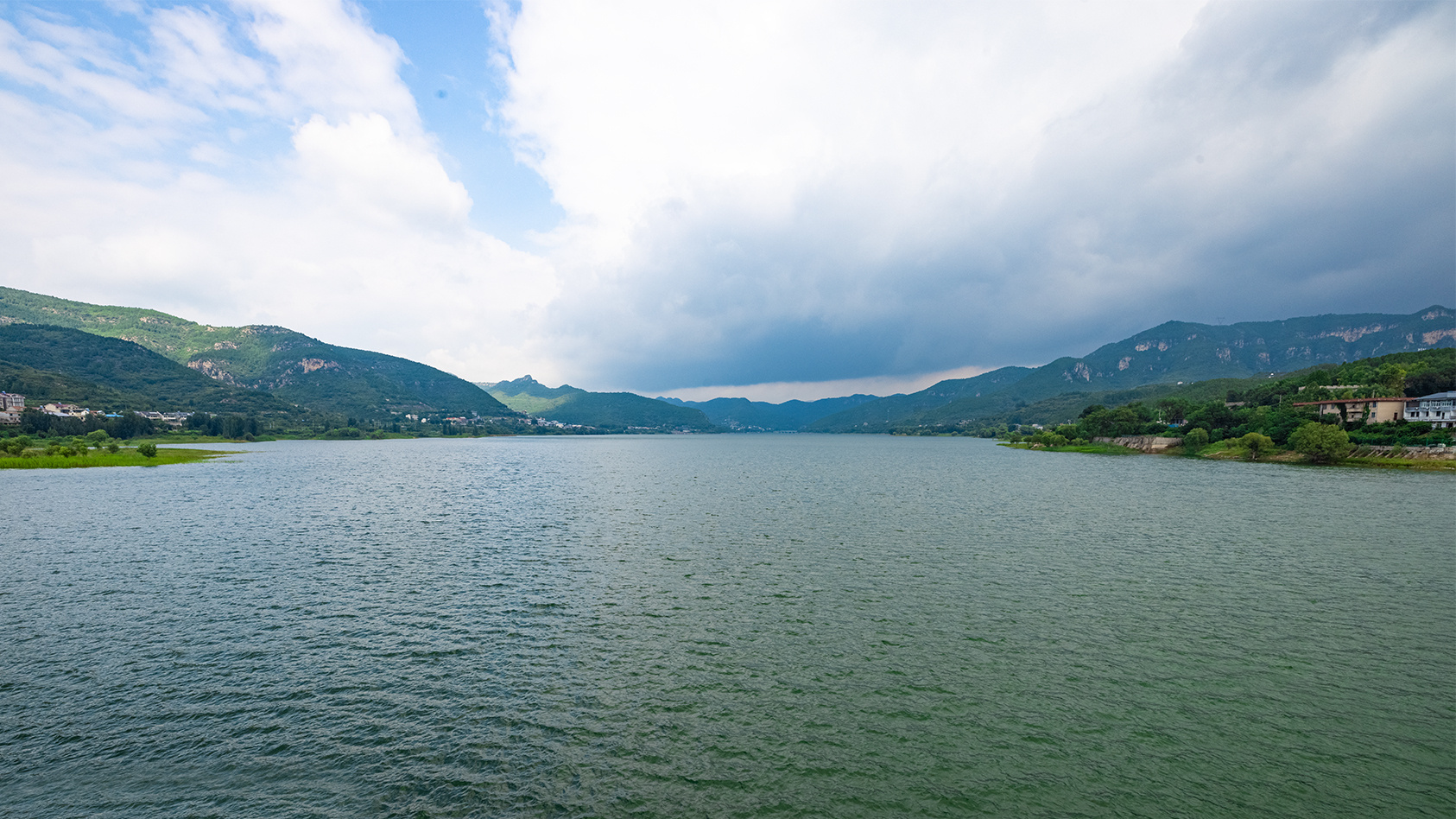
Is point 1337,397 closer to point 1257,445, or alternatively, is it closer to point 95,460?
point 1257,445

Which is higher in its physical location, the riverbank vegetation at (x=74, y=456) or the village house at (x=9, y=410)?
the village house at (x=9, y=410)

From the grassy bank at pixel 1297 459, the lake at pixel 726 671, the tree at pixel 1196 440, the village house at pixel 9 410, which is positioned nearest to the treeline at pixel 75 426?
the village house at pixel 9 410

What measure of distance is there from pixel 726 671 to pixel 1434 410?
201m

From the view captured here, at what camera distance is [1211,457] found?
493ft

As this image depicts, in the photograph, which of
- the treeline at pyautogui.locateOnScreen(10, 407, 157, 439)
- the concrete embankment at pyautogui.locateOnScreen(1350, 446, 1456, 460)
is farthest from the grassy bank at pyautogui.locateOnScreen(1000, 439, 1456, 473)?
the treeline at pyautogui.locateOnScreen(10, 407, 157, 439)

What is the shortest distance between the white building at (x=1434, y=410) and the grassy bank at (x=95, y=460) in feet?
950

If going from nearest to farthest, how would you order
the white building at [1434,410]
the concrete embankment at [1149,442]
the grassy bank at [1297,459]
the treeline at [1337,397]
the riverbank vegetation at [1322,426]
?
the grassy bank at [1297,459] → the riverbank vegetation at [1322,426] → the white building at [1434,410] → the treeline at [1337,397] → the concrete embankment at [1149,442]

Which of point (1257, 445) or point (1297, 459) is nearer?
point (1297, 459)

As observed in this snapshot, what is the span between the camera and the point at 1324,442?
123250 mm

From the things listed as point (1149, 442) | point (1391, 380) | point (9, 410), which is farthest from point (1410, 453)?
point (9, 410)

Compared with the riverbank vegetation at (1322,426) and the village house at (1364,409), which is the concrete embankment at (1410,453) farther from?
the village house at (1364,409)

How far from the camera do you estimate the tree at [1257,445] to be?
452 feet

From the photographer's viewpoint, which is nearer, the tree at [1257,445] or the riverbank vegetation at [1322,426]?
the riverbank vegetation at [1322,426]

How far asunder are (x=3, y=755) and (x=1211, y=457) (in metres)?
203
